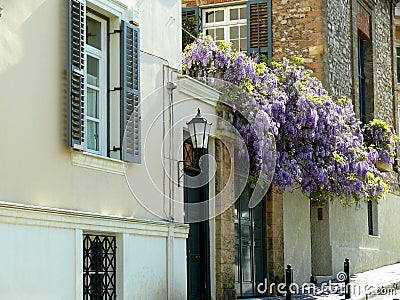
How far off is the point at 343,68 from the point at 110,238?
13.3 metres

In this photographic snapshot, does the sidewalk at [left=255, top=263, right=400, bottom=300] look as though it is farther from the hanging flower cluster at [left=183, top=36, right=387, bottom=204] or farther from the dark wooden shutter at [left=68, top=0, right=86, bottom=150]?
the dark wooden shutter at [left=68, top=0, right=86, bottom=150]

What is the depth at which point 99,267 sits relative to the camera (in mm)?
10734

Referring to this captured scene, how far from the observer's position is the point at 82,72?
32.7ft

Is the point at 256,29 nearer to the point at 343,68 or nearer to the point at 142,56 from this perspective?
the point at 343,68

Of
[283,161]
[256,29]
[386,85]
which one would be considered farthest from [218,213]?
[386,85]

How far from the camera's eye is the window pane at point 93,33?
425 inches

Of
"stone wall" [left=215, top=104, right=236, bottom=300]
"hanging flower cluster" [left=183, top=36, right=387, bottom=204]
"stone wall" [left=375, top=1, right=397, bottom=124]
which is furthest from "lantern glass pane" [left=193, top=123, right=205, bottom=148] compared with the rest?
"stone wall" [left=375, top=1, right=397, bottom=124]

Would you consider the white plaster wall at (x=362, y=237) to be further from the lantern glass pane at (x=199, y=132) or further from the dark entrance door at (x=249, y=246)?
the lantern glass pane at (x=199, y=132)

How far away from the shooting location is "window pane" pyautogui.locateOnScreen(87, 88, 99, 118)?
10672mm

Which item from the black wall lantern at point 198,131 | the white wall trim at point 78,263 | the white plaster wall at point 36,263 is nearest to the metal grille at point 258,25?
the black wall lantern at point 198,131

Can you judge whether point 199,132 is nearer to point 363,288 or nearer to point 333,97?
point 363,288

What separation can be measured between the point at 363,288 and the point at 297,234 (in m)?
1.86

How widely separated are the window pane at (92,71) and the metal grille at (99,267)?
195cm

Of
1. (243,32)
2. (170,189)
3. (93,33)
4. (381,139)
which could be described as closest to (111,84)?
(93,33)
